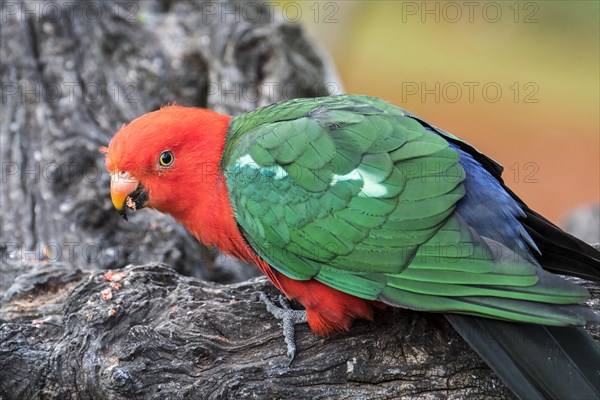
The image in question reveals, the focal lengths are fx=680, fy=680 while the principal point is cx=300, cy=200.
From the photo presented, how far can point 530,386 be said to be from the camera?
2.81m

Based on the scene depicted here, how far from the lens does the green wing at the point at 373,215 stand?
2.99 m

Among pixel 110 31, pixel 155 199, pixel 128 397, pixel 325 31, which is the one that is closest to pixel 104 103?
pixel 110 31

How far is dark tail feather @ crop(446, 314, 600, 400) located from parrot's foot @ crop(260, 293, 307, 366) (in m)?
0.88

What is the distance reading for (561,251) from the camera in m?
3.45

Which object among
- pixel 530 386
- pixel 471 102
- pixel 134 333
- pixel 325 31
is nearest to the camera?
pixel 530 386

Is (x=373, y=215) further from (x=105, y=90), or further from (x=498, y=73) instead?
(x=498, y=73)

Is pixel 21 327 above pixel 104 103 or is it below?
below

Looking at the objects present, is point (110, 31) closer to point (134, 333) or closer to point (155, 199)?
point (155, 199)

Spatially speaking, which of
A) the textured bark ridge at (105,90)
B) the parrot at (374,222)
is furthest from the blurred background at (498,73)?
the parrot at (374,222)

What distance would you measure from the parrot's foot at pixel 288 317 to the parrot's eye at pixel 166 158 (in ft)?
3.02

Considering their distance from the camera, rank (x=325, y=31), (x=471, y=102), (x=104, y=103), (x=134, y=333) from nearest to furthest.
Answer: (x=134, y=333), (x=104, y=103), (x=325, y=31), (x=471, y=102)

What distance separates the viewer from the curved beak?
3822 mm

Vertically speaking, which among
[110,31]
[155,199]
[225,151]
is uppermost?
[110,31]

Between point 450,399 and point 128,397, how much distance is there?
5.01ft
